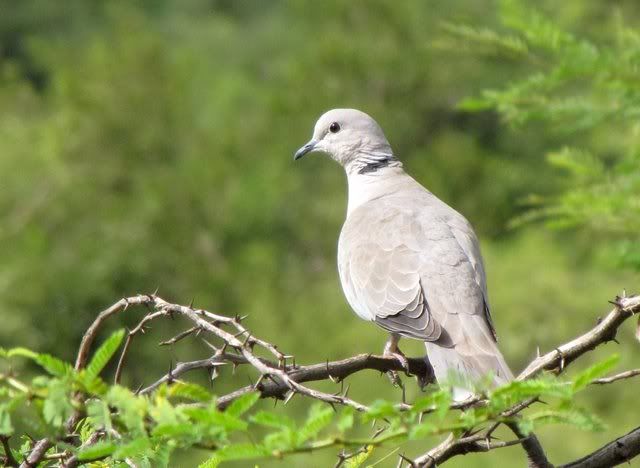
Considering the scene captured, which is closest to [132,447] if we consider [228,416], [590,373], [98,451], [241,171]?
[98,451]

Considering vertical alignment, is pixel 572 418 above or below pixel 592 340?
below

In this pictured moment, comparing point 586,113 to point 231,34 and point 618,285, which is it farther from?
point 231,34

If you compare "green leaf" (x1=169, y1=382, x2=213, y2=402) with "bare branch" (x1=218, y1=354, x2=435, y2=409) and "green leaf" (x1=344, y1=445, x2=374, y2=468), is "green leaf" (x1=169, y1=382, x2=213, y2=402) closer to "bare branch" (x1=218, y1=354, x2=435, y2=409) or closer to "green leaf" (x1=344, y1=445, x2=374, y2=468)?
"bare branch" (x1=218, y1=354, x2=435, y2=409)

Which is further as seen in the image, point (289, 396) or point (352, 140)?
point (352, 140)

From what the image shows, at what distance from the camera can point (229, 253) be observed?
26156mm

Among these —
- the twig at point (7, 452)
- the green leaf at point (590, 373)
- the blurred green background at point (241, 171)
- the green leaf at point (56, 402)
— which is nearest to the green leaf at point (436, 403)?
the green leaf at point (590, 373)

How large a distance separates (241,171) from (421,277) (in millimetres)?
23920

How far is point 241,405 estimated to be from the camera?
5.64 feet

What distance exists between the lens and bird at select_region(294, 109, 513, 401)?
342 centimetres

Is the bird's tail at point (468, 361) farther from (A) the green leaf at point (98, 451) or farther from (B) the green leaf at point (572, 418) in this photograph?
(A) the green leaf at point (98, 451)

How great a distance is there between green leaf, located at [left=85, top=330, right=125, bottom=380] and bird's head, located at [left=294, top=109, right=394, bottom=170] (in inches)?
149

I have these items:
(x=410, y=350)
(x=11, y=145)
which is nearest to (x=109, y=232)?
(x=11, y=145)

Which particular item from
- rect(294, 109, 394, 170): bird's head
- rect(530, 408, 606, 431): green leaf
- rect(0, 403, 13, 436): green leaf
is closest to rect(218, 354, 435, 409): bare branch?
rect(0, 403, 13, 436): green leaf

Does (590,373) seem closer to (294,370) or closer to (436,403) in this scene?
(436,403)
